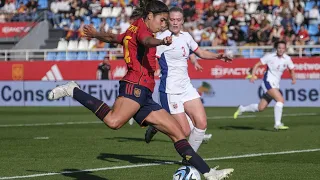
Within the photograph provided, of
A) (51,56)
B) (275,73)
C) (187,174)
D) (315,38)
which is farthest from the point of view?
(51,56)

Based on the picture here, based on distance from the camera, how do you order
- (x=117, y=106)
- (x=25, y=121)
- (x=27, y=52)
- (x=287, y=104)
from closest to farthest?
(x=117, y=106), (x=25, y=121), (x=287, y=104), (x=27, y=52)

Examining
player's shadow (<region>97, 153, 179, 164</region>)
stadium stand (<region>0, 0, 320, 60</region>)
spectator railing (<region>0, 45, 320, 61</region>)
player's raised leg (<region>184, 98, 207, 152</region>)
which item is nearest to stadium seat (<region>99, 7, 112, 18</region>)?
stadium stand (<region>0, 0, 320, 60</region>)

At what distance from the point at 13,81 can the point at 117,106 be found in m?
27.5

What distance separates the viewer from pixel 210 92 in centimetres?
3481

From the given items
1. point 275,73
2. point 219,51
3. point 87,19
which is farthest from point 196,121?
point 87,19

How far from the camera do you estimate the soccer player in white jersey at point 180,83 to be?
Answer: 1386 cm

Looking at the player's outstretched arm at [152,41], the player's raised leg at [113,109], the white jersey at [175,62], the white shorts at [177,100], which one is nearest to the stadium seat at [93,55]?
the white jersey at [175,62]

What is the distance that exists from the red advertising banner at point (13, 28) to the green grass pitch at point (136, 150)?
19394 mm

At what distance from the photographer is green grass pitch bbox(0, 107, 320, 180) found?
41.5 feet

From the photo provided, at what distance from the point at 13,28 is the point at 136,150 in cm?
3101

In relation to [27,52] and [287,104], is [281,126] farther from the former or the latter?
[27,52]

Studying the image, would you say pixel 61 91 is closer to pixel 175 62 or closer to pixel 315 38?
pixel 175 62

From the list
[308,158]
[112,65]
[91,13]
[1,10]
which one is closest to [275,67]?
[308,158]

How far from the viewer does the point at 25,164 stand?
13.9 metres
